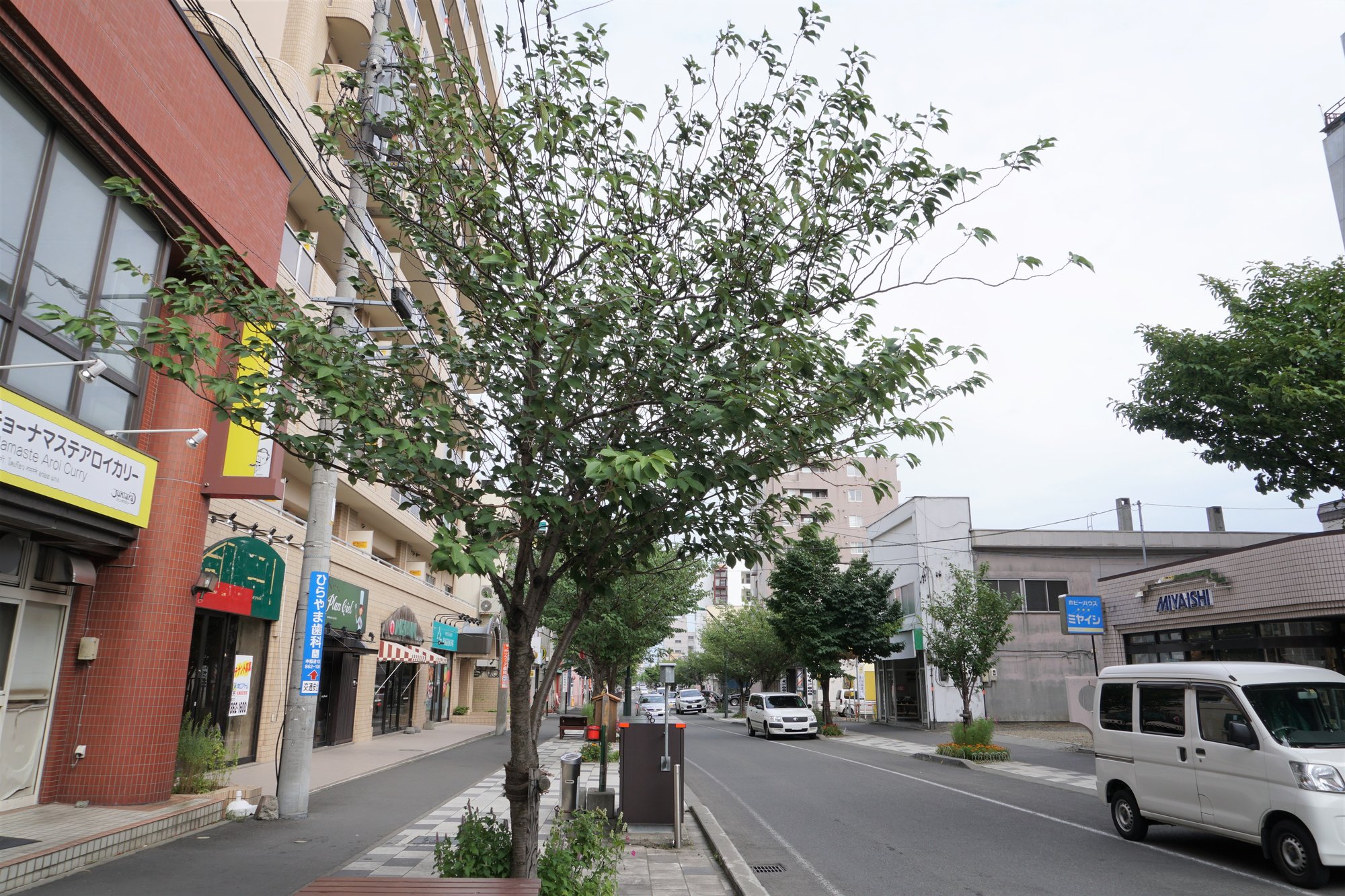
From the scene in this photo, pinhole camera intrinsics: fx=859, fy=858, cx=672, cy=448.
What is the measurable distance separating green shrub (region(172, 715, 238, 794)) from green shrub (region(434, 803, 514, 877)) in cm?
595

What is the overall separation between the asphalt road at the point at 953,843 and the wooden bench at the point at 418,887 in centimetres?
376

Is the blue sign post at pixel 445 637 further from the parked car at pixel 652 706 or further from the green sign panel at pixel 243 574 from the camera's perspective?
the green sign panel at pixel 243 574

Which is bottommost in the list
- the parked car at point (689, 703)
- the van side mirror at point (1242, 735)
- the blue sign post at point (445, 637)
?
the parked car at point (689, 703)

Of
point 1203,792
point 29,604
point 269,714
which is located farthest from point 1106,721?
point 269,714

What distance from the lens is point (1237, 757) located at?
29.2 ft

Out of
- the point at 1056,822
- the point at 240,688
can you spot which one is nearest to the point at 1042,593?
the point at 1056,822

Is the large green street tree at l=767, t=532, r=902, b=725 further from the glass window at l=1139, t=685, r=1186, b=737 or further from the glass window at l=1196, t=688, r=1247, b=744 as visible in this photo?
the glass window at l=1196, t=688, r=1247, b=744

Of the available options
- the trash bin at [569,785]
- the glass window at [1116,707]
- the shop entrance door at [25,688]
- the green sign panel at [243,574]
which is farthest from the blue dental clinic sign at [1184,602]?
the shop entrance door at [25,688]

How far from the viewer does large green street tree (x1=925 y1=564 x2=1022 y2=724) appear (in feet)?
74.8

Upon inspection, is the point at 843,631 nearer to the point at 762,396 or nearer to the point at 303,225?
the point at 303,225

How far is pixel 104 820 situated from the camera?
881 cm

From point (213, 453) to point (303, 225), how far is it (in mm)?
9619

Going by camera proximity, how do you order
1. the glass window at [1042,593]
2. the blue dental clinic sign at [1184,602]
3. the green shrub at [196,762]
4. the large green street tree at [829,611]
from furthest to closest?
the glass window at [1042,593], the large green street tree at [829,611], the blue dental clinic sign at [1184,602], the green shrub at [196,762]

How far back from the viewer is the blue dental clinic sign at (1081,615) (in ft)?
73.4
